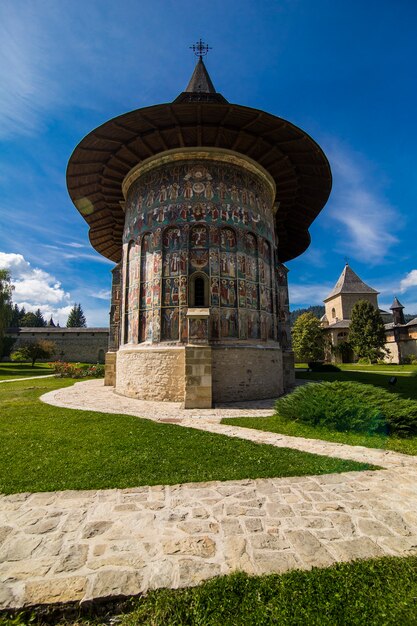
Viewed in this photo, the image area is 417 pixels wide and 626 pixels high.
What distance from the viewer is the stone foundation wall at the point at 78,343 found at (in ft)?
161

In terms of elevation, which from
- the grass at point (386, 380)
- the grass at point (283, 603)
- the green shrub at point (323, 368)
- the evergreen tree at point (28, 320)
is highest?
the evergreen tree at point (28, 320)

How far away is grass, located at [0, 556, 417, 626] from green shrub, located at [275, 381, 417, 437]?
4.93 meters

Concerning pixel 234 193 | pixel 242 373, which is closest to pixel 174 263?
pixel 234 193

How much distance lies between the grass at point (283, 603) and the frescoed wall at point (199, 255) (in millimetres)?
9717

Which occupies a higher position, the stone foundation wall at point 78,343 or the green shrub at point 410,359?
the stone foundation wall at point 78,343

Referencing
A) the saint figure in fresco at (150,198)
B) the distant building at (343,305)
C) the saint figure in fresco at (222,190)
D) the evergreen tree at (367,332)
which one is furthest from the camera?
the distant building at (343,305)

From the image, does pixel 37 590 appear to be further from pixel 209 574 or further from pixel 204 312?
pixel 204 312

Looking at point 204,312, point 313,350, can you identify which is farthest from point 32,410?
point 313,350

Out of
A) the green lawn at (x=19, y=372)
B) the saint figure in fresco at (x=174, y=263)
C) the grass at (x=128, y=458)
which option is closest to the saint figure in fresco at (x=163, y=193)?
the saint figure in fresco at (x=174, y=263)

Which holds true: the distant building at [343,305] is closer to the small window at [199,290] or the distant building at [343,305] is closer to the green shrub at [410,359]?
the green shrub at [410,359]

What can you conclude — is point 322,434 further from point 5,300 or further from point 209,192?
point 5,300

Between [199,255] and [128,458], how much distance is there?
353 inches

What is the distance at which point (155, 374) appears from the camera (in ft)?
39.7

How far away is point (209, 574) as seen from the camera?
8.77 feet
